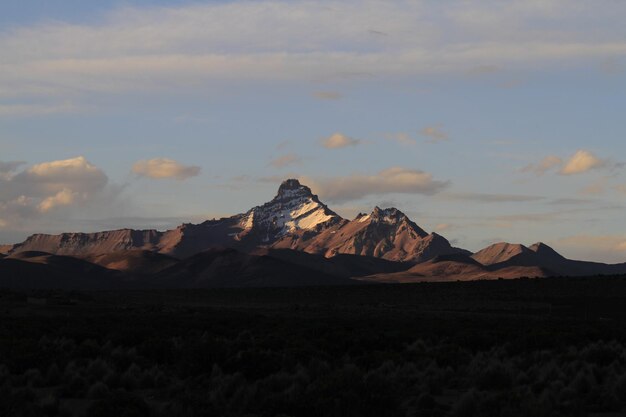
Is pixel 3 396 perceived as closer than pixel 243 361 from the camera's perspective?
Yes

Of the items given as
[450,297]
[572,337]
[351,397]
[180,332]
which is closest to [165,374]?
[351,397]

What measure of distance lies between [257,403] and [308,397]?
4.07 ft

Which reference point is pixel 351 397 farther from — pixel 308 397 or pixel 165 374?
pixel 165 374

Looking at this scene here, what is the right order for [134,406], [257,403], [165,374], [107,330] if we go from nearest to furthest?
[134,406], [257,403], [165,374], [107,330]

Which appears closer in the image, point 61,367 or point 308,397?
point 308,397

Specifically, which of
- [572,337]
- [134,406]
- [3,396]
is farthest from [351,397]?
[572,337]

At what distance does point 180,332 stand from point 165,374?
17296mm

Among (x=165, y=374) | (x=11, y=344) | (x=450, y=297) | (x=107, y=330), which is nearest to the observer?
(x=165, y=374)

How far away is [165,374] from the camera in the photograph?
28.5 m

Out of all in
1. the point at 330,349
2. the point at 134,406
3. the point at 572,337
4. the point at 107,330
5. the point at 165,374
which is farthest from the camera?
the point at 107,330

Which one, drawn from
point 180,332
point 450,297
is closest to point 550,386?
point 180,332

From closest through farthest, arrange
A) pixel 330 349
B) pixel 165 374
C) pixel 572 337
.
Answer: pixel 165 374, pixel 330 349, pixel 572 337

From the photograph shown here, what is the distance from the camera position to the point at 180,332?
150 ft

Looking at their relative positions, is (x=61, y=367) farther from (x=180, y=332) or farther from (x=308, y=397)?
(x=180, y=332)
